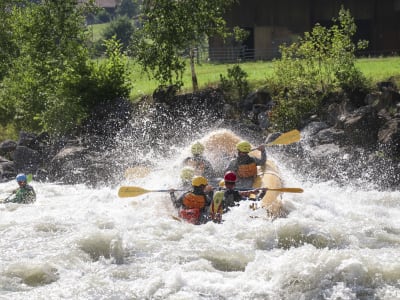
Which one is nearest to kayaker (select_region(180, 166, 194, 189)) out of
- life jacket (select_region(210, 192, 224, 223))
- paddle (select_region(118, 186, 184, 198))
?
paddle (select_region(118, 186, 184, 198))

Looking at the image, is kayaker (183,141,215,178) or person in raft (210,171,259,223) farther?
kayaker (183,141,215,178)

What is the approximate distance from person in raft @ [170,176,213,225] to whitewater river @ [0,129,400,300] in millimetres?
203

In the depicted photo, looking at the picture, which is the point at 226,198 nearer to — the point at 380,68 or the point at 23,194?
the point at 23,194

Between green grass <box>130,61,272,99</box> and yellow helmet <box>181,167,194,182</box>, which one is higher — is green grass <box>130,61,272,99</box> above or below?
above

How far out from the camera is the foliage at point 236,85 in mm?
15750

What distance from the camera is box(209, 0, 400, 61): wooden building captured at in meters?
22.2

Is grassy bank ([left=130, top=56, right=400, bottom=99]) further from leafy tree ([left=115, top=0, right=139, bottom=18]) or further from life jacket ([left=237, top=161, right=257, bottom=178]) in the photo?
leafy tree ([left=115, top=0, right=139, bottom=18])

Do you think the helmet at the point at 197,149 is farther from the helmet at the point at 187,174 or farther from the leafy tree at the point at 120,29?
the leafy tree at the point at 120,29

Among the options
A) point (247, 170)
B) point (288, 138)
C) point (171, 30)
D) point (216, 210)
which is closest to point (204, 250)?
point (216, 210)

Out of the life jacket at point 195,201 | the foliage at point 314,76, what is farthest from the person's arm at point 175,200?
the foliage at point 314,76

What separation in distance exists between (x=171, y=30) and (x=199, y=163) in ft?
15.8

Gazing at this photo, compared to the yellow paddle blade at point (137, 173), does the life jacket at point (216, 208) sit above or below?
above

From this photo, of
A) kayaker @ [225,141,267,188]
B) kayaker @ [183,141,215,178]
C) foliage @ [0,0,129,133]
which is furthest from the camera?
foliage @ [0,0,129,133]

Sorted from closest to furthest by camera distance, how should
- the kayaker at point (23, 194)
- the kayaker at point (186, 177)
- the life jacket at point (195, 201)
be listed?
the life jacket at point (195, 201)
the kayaker at point (186, 177)
the kayaker at point (23, 194)
